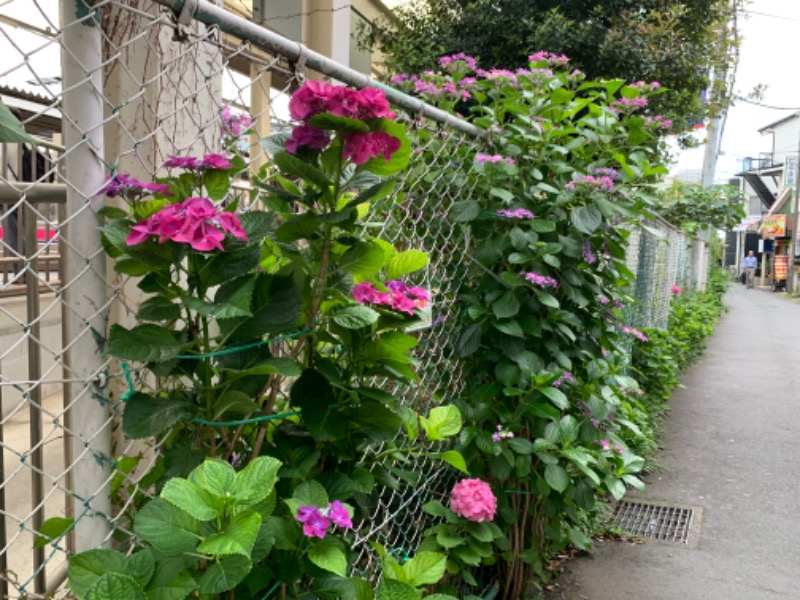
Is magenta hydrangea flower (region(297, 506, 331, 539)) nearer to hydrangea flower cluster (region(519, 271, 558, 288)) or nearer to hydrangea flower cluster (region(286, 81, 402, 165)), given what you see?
hydrangea flower cluster (region(286, 81, 402, 165))

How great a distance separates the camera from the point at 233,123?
1473 mm

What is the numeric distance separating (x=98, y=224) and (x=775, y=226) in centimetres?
3856

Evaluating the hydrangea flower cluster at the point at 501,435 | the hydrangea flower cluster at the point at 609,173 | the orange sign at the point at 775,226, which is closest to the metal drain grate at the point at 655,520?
the hydrangea flower cluster at the point at 501,435

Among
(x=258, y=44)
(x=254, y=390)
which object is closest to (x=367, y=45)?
(x=258, y=44)

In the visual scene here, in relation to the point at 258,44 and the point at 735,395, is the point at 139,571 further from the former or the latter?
the point at 735,395

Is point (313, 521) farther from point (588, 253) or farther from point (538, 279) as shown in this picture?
point (588, 253)

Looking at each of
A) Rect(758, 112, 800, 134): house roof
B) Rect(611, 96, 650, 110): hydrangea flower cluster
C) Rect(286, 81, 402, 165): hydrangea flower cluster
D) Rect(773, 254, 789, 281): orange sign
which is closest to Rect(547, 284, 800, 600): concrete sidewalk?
Rect(611, 96, 650, 110): hydrangea flower cluster

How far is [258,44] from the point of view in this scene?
1.49m

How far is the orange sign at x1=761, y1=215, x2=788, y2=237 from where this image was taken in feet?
111

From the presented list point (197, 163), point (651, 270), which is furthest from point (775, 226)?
point (197, 163)

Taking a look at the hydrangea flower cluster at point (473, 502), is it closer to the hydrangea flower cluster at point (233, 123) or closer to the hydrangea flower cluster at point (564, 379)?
the hydrangea flower cluster at point (564, 379)

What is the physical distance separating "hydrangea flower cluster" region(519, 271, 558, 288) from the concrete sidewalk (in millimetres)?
1474

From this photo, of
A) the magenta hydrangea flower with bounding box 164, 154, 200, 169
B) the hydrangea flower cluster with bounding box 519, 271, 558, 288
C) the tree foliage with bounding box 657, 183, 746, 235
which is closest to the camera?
the magenta hydrangea flower with bounding box 164, 154, 200, 169

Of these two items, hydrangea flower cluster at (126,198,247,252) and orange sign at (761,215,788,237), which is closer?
hydrangea flower cluster at (126,198,247,252)
